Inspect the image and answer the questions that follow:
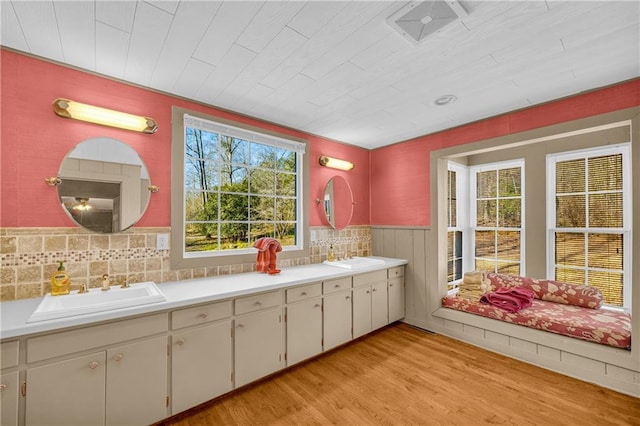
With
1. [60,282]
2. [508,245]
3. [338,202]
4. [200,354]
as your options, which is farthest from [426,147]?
[60,282]

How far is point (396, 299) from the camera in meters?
3.61

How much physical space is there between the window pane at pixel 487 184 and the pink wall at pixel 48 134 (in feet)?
13.3

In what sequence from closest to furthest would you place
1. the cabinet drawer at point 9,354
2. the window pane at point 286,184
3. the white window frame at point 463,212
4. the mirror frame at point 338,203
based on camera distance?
the cabinet drawer at point 9,354 < the window pane at point 286,184 < the mirror frame at point 338,203 < the white window frame at point 463,212

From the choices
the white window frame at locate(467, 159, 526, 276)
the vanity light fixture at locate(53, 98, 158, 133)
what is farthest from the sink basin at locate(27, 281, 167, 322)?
the white window frame at locate(467, 159, 526, 276)

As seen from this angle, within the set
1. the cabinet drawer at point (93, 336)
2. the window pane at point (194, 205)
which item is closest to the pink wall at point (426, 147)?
the window pane at point (194, 205)

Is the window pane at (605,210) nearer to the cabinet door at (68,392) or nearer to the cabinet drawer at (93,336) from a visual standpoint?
the cabinet drawer at (93,336)

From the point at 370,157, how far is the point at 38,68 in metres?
3.60

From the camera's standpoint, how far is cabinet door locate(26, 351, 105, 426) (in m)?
1.44

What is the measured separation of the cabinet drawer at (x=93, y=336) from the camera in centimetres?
145

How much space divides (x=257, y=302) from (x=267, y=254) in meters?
0.63

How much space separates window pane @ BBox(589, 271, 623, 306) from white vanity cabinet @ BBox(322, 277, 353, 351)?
274 cm

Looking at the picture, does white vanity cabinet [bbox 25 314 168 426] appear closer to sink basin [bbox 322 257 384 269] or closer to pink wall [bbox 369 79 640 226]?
sink basin [bbox 322 257 384 269]

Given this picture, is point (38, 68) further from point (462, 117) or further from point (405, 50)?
point (462, 117)

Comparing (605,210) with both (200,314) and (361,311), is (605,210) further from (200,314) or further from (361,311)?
(200,314)
